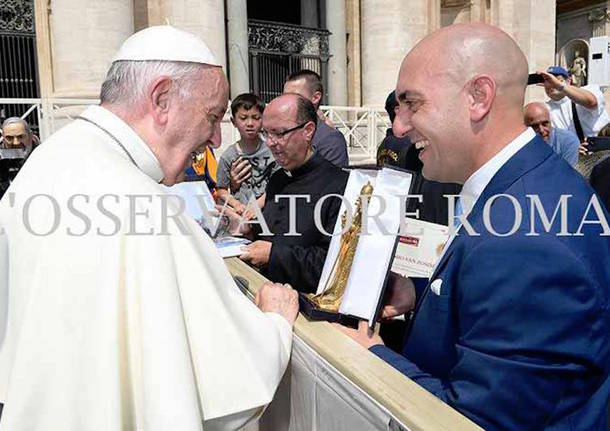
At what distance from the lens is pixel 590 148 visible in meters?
4.91

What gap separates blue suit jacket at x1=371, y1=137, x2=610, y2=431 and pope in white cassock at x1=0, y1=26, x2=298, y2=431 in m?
0.55

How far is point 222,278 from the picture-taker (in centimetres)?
151

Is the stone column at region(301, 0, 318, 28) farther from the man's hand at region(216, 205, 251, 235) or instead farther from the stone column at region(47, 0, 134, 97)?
the man's hand at region(216, 205, 251, 235)

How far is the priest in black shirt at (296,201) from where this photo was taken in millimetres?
2637

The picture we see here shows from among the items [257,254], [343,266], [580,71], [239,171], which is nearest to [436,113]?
[343,266]

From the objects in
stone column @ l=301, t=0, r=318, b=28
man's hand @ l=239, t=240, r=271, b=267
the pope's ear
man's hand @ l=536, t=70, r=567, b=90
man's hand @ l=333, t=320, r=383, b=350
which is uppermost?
stone column @ l=301, t=0, r=318, b=28

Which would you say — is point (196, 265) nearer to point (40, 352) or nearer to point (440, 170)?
point (40, 352)

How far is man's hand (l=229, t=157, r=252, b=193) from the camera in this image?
4203 millimetres

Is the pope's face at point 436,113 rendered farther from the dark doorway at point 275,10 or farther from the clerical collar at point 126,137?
the dark doorway at point 275,10

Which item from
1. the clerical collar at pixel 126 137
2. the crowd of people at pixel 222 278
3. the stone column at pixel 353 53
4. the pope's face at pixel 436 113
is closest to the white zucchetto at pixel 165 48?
the crowd of people at pixel 222 278

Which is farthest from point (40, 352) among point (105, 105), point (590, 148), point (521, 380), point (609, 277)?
point (590, 148)

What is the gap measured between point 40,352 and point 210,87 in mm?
868

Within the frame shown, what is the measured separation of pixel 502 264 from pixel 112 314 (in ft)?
2.96

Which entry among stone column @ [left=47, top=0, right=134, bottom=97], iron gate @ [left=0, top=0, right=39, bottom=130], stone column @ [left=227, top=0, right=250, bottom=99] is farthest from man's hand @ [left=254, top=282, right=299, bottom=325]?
stone column @ [left=227, top=0, right=250, bottom=99]
